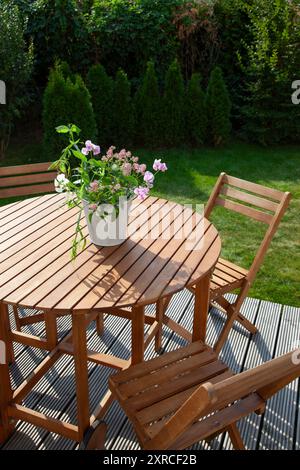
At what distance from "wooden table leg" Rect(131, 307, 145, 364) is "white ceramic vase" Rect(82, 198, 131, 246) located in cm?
38

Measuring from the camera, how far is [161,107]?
7047mm

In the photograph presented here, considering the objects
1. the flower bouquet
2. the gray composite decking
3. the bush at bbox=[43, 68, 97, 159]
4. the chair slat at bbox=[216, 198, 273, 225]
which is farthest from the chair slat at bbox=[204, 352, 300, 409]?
the bush at bbox=[43, 68, 97, 159]

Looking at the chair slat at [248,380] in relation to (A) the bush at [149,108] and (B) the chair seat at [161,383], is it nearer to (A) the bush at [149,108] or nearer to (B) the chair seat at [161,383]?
(B) the chair seat at [161,383]

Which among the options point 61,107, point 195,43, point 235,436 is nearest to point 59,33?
point 61,107

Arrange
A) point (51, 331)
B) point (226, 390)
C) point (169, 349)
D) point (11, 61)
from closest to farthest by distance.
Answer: point (226, 390) < point (51, 331) < point (169, 349) < point (11, 61)

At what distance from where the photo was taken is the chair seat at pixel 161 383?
190cm

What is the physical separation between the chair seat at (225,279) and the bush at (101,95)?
14.5 ft

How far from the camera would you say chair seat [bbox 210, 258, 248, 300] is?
2.83 metres

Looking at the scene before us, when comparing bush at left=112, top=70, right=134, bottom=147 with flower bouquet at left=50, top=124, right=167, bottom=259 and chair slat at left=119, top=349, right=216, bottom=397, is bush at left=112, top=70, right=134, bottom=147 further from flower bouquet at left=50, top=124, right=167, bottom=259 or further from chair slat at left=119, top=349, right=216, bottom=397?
chair slat at left=119, top=349, right=216, bottom=397

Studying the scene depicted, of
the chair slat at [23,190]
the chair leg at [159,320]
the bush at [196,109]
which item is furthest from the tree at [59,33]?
the chair leg at [159,320]

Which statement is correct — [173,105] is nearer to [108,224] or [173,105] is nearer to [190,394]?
[108,224]

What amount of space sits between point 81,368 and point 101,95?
Answer: 541 cm

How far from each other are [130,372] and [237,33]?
7073 millimetres

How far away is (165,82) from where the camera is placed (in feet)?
23.2
